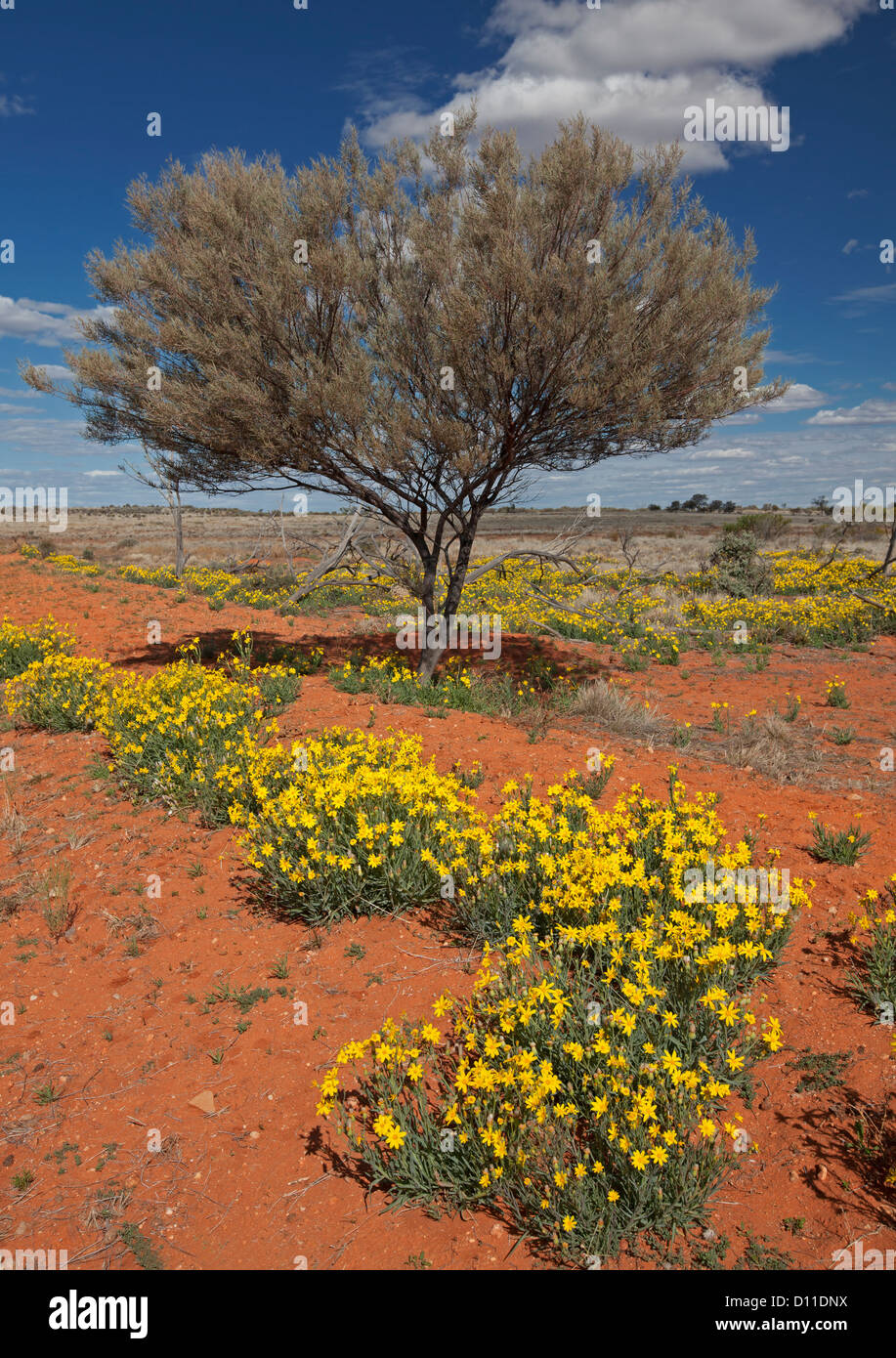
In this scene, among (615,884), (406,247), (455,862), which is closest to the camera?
(615,884)

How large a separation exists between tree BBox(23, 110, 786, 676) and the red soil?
408cm

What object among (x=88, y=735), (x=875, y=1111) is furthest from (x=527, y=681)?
(x=875, y=1111)

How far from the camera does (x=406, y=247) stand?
28.0ft

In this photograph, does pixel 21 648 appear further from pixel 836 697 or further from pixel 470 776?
pixel 836 697

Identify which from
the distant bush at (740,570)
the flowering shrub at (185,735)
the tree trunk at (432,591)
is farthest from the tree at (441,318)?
the distant bush at (740,570)

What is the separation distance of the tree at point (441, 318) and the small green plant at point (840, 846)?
17.0 feet

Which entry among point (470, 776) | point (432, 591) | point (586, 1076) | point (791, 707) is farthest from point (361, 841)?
point (791, 707)

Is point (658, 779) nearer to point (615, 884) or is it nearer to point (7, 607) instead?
point (615, 884)

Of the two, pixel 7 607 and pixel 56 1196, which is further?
pixel 7 607

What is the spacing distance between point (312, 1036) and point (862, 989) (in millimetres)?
2762

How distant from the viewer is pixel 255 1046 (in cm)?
364

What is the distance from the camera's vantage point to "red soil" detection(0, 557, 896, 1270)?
2682 mm

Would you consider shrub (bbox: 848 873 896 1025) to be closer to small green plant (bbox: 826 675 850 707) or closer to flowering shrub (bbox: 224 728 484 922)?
flowering shrub (bbox: 224 728 484 922)

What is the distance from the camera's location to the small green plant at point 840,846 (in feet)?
15.4
